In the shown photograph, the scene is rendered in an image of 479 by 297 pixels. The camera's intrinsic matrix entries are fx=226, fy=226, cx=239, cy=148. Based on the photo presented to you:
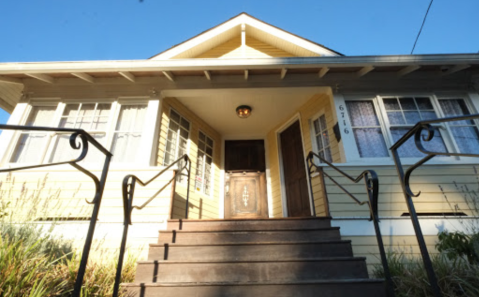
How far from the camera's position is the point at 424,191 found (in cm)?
323

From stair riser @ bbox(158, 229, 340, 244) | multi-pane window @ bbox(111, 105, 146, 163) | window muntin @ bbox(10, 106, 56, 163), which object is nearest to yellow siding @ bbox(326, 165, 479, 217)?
stair riser @ bbox(158, 229, 340, 244)

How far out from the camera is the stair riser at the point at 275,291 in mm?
1778

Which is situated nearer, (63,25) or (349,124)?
(349,124)

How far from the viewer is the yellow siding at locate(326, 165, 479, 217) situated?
3.11 m

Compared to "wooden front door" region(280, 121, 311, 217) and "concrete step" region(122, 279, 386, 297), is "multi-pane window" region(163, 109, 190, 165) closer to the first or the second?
"wooden front door" region(280, 121, 311, 217)

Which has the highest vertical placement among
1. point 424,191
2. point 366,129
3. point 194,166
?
point 366,129

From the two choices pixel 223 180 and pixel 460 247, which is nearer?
pixel 460 247

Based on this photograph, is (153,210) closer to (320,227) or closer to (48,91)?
(320,227)

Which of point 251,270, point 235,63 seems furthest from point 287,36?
point 251,270

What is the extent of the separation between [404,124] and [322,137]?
1.33m

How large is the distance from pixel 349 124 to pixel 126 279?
3.74 meters

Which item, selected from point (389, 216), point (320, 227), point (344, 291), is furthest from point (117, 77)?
point (389, 216)

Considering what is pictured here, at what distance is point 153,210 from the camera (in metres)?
3.17

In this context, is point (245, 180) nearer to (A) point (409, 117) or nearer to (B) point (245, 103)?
(B) point (245, 103)
